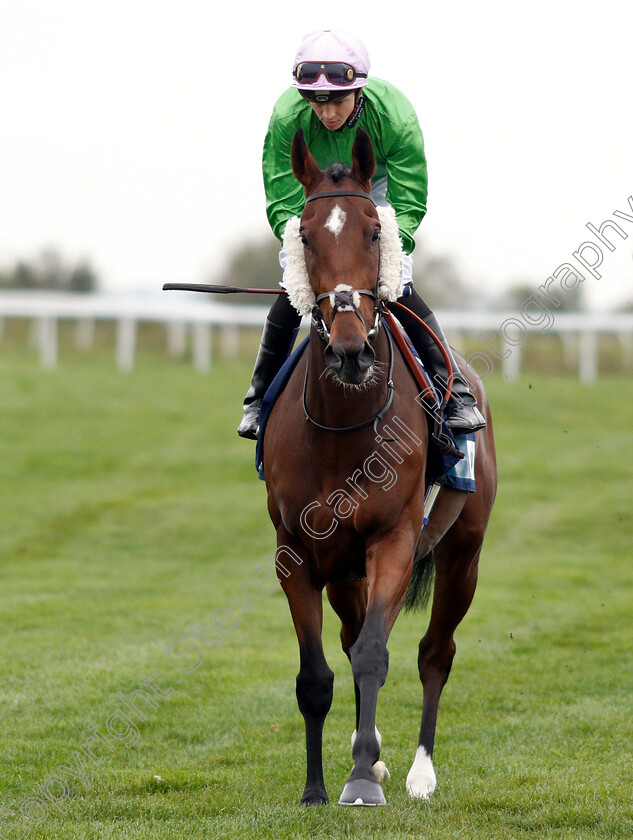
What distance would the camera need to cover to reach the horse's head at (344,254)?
4.32 meters

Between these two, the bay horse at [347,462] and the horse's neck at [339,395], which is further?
the horse's neck at [339,395]

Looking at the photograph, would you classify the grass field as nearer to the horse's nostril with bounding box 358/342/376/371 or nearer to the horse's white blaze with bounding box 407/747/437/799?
the horse's white blaze with bounding box 407/747/437/799

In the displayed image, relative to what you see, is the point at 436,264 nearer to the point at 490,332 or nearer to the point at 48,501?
the point at 490,332

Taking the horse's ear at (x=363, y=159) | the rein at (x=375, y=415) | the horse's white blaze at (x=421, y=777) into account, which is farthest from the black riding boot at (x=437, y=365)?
the horse's white blaze at (x=421, y=777)

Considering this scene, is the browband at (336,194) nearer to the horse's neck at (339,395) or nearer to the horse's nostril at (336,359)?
the horse's neck at (339,395)

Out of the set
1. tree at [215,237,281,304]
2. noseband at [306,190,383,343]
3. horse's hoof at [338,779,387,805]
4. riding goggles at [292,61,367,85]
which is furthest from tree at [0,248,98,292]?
horse's hoof at [338,779,387,805]

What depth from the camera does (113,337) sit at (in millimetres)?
28312

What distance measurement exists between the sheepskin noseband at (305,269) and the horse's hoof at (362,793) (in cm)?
202

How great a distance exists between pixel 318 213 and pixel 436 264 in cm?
3340

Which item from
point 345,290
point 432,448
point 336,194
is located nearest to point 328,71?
point 336,194

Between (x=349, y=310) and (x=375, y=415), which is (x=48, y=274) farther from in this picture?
(x=349, y=310)

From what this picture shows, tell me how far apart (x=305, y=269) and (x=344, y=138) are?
96 cm

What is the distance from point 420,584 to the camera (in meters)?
6.88

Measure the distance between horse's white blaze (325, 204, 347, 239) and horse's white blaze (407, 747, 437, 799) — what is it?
2.92 m
